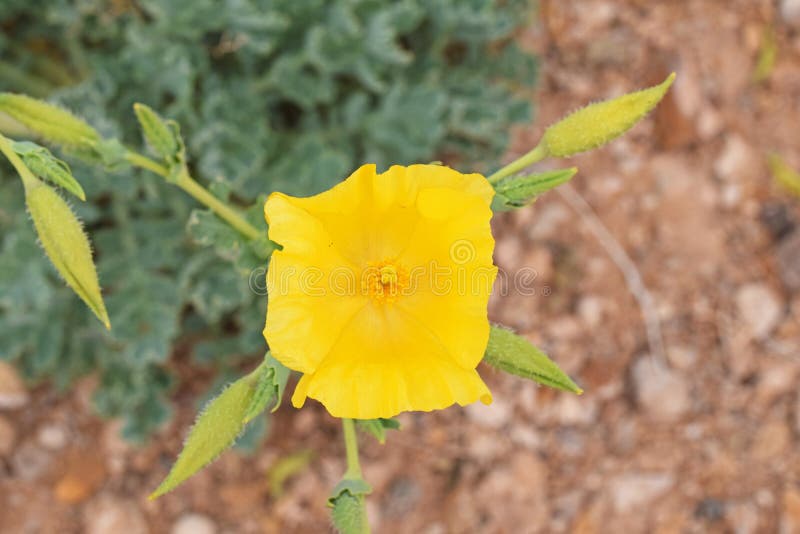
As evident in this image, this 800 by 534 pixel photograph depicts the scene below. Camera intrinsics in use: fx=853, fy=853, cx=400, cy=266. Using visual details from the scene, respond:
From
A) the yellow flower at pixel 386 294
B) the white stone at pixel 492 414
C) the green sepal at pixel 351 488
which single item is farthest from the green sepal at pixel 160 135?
the white stone at pixel 492 414

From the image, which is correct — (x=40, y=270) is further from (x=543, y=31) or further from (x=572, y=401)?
(x=543, y=31)

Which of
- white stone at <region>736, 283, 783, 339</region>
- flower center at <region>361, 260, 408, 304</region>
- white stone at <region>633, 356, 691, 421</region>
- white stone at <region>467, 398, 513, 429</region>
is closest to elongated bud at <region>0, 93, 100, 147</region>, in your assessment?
flower center at <region>361, 260, 408, 304</region>

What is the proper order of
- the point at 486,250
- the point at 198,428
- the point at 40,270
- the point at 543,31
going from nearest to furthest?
the point at 486,250, the point at 198,428, the point at 40,270, the point at 543,31

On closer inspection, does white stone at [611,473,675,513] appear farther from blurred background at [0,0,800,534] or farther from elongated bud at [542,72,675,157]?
elongated bud at [542,72,675,157]

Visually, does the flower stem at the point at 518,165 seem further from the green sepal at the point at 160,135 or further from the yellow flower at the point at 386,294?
the green sepal at the point at 160,135

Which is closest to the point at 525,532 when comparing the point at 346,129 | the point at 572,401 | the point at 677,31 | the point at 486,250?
the point at 572,401

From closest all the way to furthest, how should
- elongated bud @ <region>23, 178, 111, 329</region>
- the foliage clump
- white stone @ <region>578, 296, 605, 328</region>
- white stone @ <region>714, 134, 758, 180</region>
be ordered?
elongated bud @ <region>23, 178, 111, 329</region>
the foliage clump
white stone @ <region>578, 296, 605, 328</region>
white stone @ <region>714, 134, 758, 180</region>
